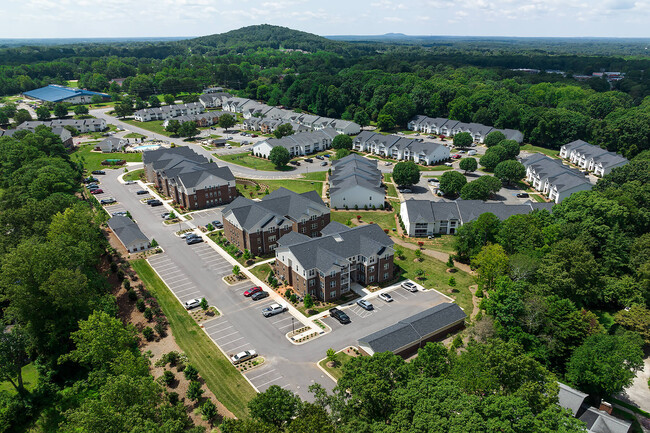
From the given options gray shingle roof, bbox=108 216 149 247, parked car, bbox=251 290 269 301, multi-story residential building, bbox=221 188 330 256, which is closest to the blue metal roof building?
gray shingle roof, bbox=108 216 149 247

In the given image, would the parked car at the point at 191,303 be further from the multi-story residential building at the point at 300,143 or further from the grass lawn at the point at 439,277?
the multi-story residential building at the point at 300,143

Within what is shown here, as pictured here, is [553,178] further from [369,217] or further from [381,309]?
[381,309]

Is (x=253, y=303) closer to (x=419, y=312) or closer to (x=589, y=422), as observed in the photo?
(x=419, y=312)

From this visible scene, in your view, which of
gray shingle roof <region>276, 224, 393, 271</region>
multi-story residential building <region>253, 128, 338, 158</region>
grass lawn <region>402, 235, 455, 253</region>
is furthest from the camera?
multi-story residential building <region>253, 128, 338, 158</region>

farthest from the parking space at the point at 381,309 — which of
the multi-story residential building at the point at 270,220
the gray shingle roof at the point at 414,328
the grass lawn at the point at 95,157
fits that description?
→ the grass lawn at the point at 95,157

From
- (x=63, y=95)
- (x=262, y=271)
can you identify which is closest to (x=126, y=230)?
(x=262, y=271)

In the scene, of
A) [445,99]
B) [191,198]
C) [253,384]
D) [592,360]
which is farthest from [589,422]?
[445,99]

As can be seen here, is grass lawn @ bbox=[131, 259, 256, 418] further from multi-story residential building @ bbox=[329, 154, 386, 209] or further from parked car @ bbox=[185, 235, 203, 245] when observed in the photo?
multi-story residential building @ bbox=[329, 154, 386, 209]
